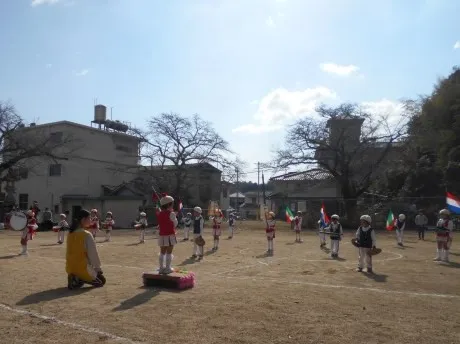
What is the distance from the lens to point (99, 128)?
50938 millimetres

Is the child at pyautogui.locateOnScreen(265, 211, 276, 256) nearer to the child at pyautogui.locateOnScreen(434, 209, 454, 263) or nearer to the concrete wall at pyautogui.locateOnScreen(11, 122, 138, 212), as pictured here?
the child at pyautogui.locateOnScreen(434, 209, 454, 263)

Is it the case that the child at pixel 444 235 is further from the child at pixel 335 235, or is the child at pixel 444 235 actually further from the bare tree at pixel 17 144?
the bare tree at pixel 17 144

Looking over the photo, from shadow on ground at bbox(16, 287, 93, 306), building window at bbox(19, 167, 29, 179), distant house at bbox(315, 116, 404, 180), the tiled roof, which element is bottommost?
shadow on ground at bbox(16, 287, 93, 306)

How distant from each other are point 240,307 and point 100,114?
49475mm

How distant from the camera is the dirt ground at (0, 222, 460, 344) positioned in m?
5.85

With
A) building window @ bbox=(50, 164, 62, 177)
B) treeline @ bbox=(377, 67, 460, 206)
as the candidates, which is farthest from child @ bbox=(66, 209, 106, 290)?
building window @ bbox=(50, 164, 62, 177)

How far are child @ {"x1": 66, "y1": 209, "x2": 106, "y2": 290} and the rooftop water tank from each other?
4604 cm

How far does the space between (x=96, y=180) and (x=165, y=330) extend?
43923 mm

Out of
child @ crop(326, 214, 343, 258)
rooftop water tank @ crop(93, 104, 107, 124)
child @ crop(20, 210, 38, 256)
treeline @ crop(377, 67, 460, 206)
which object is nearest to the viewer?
child @ crop(20, 210, 38, 256)

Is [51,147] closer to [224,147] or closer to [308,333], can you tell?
[224,147]

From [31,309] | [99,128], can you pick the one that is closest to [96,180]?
[99,128]

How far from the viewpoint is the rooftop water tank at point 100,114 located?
53062mm

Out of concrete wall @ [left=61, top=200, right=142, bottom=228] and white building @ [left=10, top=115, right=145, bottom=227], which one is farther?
white building @ [left=10, top=115, right=145, bottom=227]

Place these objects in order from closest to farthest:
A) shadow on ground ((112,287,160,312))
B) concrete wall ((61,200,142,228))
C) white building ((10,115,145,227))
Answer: shadow on ground ((112,287,160,312)) → concrete wall ((61,200,142,228)) → white building ((10,115,145,227))
